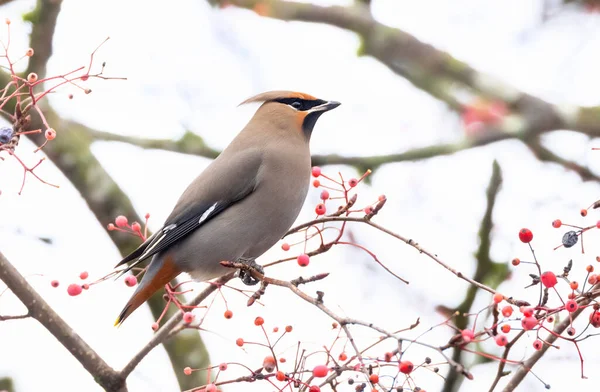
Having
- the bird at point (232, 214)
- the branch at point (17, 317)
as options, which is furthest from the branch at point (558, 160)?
the branch at point (17, 317)

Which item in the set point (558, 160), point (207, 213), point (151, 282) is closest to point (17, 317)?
point (151, 282)

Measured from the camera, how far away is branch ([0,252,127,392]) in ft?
9.52

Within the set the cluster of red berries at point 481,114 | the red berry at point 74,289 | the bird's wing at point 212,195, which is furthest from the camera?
the cluster of red berries at point 481,114

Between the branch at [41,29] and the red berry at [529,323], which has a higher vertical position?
the branch at [41,29]

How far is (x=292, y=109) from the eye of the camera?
4.60m

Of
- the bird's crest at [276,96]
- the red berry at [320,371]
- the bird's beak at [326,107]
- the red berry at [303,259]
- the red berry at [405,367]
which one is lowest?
the red berry at [405,367]

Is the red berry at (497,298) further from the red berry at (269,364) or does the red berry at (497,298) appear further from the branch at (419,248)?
the red berry at (269,364)

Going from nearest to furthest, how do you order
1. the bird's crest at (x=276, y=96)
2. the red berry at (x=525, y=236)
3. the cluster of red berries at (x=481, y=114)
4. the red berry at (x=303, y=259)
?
the red berry at (x=525, y=236), the red berry at (x=303, y=259), the bird's crest at (x=276, y=96), the cluster of red berries at (x=481, y=114)

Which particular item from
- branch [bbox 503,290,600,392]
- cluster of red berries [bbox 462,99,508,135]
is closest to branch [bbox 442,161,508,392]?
branch [bbox 503,290,600,392]

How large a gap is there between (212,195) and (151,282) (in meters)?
0.58

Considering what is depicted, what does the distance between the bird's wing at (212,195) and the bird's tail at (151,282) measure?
0.44ft

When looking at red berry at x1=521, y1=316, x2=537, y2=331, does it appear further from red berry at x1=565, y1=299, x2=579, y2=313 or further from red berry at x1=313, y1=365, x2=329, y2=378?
red berry at x1=313, y1=365, x2=329, y2=378

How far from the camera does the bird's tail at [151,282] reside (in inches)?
147

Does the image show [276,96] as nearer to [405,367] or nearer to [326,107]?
[326,107]
